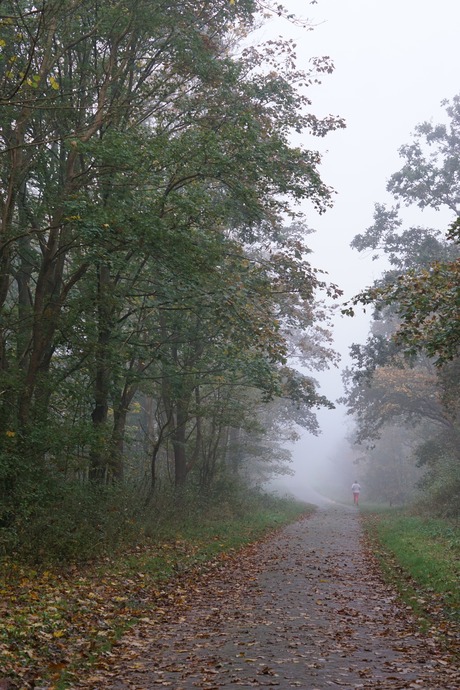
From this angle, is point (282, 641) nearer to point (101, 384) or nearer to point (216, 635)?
point (216, 635)

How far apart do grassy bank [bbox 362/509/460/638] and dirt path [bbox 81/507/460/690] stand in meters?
0.34

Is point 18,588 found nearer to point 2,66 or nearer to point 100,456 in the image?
point 100,456

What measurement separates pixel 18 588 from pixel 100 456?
5375mm

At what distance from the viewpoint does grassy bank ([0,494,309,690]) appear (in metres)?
6.23

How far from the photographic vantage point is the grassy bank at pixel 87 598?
6234mm

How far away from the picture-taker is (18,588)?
347 inches

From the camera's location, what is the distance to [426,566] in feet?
39.8

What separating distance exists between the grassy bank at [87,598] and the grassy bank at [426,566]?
3.49 meters

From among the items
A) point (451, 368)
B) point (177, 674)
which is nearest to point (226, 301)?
point (177, 674)

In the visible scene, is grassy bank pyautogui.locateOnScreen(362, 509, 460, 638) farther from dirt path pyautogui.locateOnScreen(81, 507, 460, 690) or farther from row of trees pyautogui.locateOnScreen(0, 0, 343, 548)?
row of trees pyautogui.locateOnScreen(0, 0, 343, 548)

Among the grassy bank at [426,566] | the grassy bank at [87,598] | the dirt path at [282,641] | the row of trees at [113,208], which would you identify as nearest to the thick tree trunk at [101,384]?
the row of trees at [113,208]

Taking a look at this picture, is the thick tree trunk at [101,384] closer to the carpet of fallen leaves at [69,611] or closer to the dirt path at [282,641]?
the carpet of fallen leaves at [69,611]

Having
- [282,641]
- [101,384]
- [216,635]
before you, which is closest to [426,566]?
[282,641]

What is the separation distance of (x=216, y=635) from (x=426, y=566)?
230 inches
